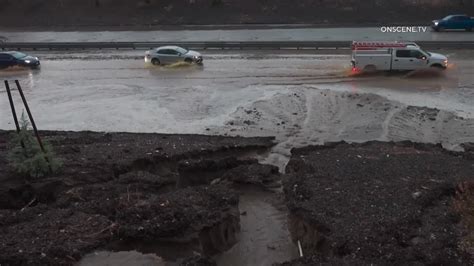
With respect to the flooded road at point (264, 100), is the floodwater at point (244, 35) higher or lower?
higher

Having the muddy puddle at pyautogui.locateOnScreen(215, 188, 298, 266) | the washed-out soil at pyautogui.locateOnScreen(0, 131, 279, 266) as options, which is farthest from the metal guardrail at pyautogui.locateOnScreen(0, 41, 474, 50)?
the muddy puddle at pyautogui.locateOnScreen(215, 188, 298, 266)

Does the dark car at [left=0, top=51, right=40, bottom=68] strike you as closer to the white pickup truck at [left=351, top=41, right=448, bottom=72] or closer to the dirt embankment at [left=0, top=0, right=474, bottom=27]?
the dirt embankment at [left=0, top=0, right=474, bottom=27]

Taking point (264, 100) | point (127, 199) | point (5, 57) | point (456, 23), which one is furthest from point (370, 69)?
point (5, 57)

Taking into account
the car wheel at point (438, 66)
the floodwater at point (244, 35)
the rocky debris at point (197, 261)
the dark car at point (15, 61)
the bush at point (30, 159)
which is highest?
the floodwater at point (244, 35)

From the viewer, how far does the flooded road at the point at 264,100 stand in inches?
765

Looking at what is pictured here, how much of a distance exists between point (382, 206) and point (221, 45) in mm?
27214

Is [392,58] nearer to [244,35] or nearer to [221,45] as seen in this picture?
[221,45]

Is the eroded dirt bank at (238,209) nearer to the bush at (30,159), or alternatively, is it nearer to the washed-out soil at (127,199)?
the washed-out soil at (127,199)

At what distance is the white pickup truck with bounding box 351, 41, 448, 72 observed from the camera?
2678 cm

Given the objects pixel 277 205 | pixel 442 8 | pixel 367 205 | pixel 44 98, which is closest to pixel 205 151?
pixel 277 205

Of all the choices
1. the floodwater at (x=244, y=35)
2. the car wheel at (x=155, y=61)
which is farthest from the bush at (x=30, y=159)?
the floodwater at (x=244, y=35)

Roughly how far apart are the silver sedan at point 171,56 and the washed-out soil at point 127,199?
→ 51.4 ft

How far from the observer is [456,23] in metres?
39.5

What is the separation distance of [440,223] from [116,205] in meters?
6.60
